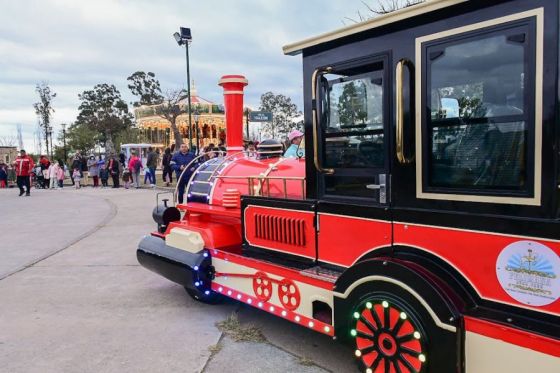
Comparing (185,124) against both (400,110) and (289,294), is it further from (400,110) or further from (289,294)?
(400,110)

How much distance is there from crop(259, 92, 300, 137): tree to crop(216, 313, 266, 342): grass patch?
99.2ft

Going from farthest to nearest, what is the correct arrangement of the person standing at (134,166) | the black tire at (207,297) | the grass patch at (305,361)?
1. the person standing at (134,166)
2. the black tire at (207,297)
3. the grass patch at (305,361)

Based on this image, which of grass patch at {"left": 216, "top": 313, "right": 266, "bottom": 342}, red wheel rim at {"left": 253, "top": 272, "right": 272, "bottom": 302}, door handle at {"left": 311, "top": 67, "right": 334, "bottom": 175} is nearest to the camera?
door handle at {"left": 311, "top": 67, "right": 334, "bottom": 175}

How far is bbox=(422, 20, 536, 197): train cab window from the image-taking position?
2.12 metres

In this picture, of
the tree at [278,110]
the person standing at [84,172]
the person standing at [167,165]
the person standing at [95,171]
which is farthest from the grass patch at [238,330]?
the tree at [278,110]

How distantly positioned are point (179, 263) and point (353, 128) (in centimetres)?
215

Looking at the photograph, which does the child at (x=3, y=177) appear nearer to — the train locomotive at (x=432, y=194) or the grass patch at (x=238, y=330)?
the grass patch at (x=238, y=330)

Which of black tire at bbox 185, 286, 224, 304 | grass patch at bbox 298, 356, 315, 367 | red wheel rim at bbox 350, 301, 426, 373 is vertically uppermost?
red wheel rim at bbox 350, 301, 426, 373

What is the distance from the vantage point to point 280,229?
11.6 feet

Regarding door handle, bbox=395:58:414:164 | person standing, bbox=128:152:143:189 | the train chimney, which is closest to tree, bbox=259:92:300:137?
person standing, bbox=128:152:143:189

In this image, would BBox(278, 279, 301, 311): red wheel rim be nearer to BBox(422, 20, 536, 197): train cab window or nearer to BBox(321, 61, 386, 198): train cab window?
BBox(321, 61, 386, 198): train cab window

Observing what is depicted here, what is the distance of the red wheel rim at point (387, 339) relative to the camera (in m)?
2.43

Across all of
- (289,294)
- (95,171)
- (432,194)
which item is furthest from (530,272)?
(95,171)

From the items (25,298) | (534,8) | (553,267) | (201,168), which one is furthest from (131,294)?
(534,8)
